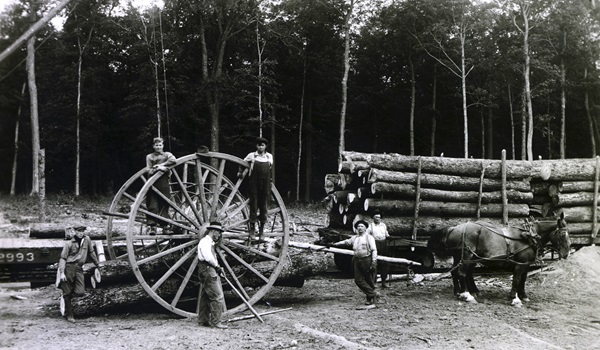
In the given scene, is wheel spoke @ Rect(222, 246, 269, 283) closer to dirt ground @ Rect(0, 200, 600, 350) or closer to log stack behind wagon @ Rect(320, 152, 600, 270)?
dirt ground @ Rect(0, 200, 600, 350)

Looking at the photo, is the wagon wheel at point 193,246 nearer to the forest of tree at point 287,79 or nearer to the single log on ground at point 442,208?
the single log on ground at point 442,208

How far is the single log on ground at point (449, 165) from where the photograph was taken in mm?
13227

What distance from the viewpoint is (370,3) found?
111 ft

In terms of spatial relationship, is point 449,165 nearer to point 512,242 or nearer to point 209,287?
point 512,242

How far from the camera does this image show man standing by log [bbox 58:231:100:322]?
9.13m

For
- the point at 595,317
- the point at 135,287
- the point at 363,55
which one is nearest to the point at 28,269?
the point at 135,287

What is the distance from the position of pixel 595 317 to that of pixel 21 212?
20.6 m

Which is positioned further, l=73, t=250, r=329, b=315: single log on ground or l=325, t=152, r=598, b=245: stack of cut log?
l=325, t=152, r=598, b=245: stack of cut log

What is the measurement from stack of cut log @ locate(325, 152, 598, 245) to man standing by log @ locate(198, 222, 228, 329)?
17.1 feet

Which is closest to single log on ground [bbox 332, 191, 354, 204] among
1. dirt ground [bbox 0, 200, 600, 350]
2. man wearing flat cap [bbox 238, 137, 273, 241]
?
dirt ground [bbox 0, 200, 600, 350]

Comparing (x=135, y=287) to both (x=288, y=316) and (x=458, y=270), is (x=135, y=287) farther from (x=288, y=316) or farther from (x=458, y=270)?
(x=458, y=270)

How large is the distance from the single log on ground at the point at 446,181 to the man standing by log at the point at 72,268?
687 centimetres

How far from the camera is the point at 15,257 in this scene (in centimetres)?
955

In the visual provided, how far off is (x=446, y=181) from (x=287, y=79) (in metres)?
28.0
